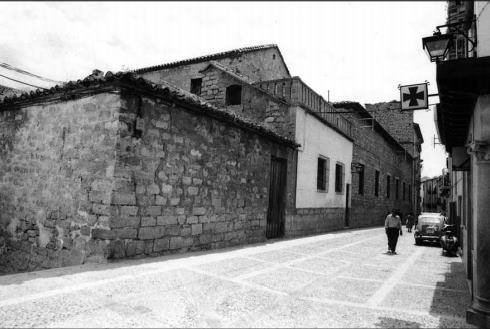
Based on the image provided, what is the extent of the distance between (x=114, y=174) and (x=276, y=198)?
598cm

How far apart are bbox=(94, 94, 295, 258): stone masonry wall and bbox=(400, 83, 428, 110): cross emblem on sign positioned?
12.5 ft

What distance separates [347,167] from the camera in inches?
637

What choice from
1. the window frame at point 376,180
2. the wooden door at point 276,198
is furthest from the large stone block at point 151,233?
the window frame at point 376,180

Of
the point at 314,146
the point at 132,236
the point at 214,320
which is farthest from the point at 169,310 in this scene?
the point at 314,146

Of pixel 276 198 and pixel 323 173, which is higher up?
pixel 323 173

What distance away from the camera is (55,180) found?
636 cm

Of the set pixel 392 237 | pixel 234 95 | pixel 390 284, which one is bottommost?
pixel 390 284

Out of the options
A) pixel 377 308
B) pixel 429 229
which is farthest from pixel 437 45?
pixel 429 229

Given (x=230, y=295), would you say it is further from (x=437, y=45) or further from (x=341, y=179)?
(x=341, y=179)

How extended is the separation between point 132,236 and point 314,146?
8559 millimetres

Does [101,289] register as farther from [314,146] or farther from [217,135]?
[314,146]

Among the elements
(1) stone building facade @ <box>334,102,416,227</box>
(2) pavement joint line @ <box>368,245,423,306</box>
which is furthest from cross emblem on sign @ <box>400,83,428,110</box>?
(1) stone building facade @ <box>334,102,416,227</box>

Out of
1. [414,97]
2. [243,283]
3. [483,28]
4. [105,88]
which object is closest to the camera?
[483,28]

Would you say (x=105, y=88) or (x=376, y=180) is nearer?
(x=105, y=88)
